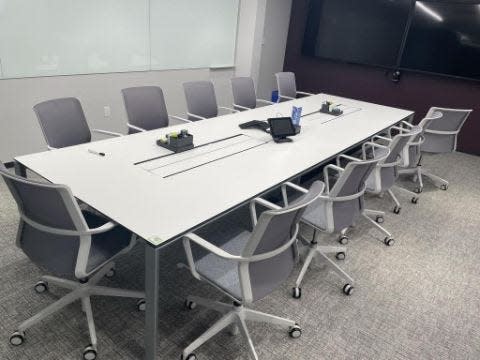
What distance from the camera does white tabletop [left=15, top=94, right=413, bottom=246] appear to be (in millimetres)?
1597

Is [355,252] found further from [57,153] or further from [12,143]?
[12,143]

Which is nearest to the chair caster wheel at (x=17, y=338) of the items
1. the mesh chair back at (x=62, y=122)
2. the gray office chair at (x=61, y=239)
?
the gray office chair at (x=61, y=239)

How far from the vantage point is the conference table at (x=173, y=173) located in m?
1.54

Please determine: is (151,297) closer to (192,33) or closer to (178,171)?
→ (178,171)

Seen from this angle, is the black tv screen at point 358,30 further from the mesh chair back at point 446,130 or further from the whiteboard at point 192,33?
the mesh chair back at point 446,130

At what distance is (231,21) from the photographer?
203 inches

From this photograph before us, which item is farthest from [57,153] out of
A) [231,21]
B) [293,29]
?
[293,29]

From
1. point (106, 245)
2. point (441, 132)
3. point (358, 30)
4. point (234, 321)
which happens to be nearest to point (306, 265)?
point (234, 321)

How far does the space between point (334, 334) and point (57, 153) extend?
184 centimetres

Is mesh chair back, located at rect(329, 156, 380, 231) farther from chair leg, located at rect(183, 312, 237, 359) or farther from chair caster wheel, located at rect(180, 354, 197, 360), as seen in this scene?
chair caster wheel, located at rect(180, 354, 197, 360)

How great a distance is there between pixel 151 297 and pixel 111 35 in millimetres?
3258

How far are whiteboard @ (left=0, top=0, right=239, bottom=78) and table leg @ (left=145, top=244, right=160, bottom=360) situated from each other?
2724mm

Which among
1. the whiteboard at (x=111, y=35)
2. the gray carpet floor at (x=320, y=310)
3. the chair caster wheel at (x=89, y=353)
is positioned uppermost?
the whiteboard at (x=111, y=35)

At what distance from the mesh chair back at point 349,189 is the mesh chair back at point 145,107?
5.65 ft
